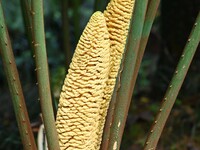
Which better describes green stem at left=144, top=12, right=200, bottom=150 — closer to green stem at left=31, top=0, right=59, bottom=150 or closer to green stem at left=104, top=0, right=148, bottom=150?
green stem at left=104, top=0, right=148, bottom=150

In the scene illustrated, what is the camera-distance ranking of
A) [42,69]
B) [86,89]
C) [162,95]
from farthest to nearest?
[162,95] < [86,89] < [42,69]

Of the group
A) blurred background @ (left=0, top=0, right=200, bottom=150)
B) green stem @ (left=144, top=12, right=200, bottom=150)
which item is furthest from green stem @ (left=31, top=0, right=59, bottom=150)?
blurred background @ (left=0, top=0, right=200, bottom=150)

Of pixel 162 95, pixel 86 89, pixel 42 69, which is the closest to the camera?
pixel 42 69

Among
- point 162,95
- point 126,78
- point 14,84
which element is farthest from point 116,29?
point 162,95

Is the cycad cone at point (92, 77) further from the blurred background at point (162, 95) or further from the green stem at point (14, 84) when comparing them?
the blurred background at point (162, 95)

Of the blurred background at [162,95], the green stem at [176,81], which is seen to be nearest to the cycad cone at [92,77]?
the green stem at [176,81]

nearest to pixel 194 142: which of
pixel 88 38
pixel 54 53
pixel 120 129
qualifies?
pixel 120 129

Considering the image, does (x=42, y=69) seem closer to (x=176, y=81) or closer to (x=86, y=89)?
(x=86, y=89)
